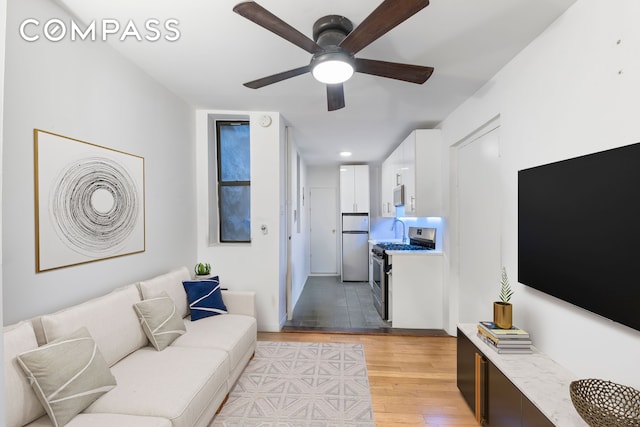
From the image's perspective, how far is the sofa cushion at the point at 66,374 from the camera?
1384 mm

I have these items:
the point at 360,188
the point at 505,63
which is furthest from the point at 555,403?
the point at 360,188

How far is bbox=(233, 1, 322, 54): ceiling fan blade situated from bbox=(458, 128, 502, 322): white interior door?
6.09 feet

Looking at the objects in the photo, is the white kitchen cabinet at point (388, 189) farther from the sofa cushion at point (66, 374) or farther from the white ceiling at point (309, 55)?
the sofa cushion at point (66, 374)

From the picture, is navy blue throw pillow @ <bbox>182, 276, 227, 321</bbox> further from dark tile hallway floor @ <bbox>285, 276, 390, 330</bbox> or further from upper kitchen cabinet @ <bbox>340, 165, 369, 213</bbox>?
upper kitchen cabinet @ <bbox>340, 165, 369, 213</bbox>

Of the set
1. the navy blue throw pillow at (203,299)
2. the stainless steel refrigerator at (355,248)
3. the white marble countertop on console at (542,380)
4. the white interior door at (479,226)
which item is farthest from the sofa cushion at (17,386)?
the stainless steel refrigerator at (355,248)

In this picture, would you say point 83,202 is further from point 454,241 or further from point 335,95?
point 454,241

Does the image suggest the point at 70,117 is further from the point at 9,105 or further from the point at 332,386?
the point at 332,386

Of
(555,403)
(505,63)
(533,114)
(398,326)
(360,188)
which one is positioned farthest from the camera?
(360,188)

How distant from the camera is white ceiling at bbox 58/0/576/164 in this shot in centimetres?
180

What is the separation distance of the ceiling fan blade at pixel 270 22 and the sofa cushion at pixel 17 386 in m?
1.81

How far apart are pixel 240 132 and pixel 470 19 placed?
9.30ft

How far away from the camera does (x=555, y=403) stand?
4.68ft

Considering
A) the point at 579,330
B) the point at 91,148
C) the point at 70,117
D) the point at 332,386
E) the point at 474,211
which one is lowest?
the point at 332,386

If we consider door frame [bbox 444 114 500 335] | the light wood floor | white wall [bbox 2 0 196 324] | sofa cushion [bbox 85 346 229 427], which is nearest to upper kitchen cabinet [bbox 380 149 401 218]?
door frame [bbox 444 114 500 335]
